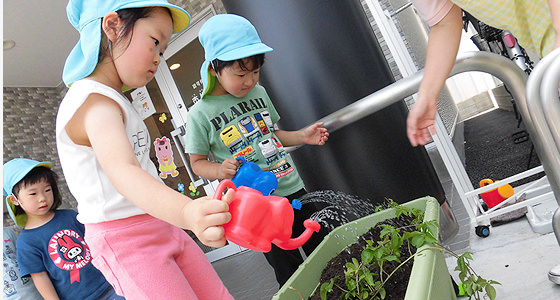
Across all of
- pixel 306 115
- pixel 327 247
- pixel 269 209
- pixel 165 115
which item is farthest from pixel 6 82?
pixel 269 209

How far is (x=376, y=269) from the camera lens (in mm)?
1207

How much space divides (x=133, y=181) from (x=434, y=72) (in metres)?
0.71

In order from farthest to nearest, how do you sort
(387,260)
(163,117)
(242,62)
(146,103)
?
(146,103)
(163,117)
(242,62)
(387,260)

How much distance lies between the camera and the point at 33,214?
201 centimetres

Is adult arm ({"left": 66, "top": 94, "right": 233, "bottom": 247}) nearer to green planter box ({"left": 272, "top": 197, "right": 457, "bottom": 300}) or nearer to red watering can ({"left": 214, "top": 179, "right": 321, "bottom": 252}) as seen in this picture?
red watering can ({"left": 214, "top": 179, "right": 321, "bottom": 252})

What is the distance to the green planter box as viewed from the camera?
0.77 metres

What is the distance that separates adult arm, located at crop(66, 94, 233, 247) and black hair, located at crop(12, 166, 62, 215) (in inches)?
49.4

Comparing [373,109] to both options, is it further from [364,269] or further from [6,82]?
[6,82]

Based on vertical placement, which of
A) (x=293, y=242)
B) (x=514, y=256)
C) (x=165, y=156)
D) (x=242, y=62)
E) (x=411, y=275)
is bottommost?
(x=514, y=256)

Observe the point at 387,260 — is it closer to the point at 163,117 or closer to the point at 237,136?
the point at 237,136

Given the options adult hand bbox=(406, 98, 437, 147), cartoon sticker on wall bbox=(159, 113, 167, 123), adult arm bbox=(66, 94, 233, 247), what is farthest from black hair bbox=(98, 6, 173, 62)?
cartoon sticker on wall bbox=(159, 113, 167, 123)

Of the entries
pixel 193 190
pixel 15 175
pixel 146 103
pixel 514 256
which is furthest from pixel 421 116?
pixel 146 103

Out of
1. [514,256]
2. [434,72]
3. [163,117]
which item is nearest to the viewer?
[434,72]

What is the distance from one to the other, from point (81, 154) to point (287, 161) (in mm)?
822
